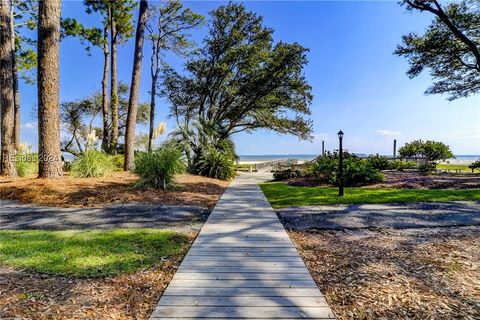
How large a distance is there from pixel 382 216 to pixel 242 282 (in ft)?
12.7

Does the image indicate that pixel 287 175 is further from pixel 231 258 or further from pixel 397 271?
pixel 397 271

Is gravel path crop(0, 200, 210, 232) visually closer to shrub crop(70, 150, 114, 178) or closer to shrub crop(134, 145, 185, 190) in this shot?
shrub crop(134, 145, 185, 190)

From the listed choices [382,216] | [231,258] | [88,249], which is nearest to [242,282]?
[231,258]

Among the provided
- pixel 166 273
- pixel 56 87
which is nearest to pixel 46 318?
pixel 166 273

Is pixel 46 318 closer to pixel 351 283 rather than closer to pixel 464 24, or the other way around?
pixel 351 283

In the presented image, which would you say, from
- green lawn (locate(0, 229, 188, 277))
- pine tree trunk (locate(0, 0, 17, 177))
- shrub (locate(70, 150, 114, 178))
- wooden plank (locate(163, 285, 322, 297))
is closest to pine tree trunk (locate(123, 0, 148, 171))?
shrub (locate(70, 150, 114, 178))

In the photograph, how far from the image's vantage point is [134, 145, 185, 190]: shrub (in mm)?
8250

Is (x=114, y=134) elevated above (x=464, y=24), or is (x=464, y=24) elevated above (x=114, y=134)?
(x=464, y=24)

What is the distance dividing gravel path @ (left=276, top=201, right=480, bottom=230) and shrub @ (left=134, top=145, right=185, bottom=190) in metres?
3.68

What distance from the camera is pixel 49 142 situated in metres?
8.10

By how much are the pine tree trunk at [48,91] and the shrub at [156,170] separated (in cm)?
230

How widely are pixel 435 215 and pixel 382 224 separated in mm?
1405

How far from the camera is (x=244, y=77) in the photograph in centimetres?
1881

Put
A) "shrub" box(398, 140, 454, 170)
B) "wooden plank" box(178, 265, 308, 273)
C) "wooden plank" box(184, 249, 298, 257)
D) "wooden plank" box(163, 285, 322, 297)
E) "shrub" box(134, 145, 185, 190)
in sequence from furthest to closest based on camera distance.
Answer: "shrub" box(398, 140, 454, 170) → "shrub" box(134, 145, 185, 190) → "wooden plank" box(184, 249, 298, 257) → "wooden plank" box(178, 265, 308, 273) → "wooden plank" box(163, 285, 322, 297)
